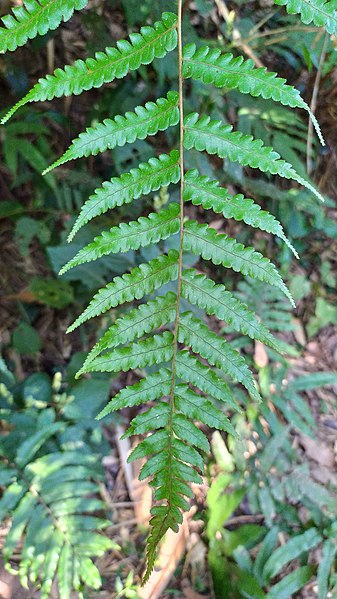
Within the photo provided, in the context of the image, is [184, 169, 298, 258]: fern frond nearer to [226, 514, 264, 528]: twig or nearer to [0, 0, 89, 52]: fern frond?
[0, 0, 89, 52]: fern frond

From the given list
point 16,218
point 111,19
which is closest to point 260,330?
point 16,218

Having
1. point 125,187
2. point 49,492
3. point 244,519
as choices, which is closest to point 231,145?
point 125,187

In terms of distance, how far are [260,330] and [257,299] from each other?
1.29 meters

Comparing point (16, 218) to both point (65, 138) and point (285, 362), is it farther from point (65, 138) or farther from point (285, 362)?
point (285, 362)

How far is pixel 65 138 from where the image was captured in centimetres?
224

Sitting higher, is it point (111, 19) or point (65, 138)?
point (111, 19)

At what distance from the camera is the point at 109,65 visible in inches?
38.5

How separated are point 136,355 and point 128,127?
1.37ft

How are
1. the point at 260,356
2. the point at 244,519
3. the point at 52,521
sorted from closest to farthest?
1. the point at 52,521
2. the point at 244,519
3. the point at 260,356

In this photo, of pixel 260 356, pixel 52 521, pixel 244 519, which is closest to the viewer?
pixel 52 521

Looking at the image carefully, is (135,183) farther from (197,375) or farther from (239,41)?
(239,41)

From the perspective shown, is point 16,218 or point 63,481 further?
point 16,218

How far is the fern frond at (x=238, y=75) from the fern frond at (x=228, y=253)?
232 millimetres

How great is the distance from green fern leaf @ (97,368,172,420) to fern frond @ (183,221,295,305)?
0.24m
